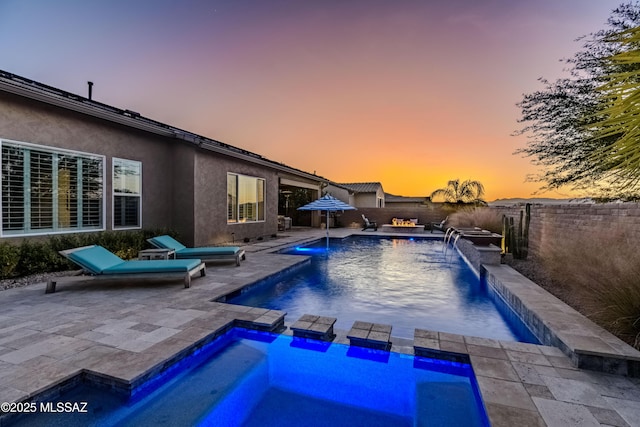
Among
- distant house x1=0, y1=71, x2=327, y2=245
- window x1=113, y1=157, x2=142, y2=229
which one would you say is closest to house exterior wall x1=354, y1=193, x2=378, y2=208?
distant house x1=0, y1=71, x2=327, y2=245

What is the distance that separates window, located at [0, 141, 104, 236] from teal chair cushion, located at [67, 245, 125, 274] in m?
1.95

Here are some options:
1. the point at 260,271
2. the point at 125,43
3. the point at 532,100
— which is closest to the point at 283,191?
the point at 125,43

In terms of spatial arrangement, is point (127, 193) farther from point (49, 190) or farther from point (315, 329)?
point (315, 329)

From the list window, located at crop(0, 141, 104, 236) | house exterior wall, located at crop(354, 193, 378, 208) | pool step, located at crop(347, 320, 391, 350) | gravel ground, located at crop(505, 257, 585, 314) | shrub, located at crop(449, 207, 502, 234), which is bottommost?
pool step, located at crop(347, 320, 391, 350)

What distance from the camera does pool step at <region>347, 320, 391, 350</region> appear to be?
4.10 meters

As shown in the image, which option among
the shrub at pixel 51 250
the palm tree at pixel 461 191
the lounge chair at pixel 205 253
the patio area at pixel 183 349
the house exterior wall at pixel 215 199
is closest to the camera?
the patio area at pixel 183 349

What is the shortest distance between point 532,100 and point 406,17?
5.83m

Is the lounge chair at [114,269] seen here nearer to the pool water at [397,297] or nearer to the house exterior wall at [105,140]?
the pool water at [397,297]

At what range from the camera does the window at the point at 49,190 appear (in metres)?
6.86

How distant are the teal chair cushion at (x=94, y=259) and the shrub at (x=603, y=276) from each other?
28.2ft

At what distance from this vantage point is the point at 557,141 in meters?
7.50

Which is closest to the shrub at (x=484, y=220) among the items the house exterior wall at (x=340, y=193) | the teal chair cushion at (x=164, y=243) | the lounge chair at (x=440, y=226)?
the lounge chair at (x=440, y=226)

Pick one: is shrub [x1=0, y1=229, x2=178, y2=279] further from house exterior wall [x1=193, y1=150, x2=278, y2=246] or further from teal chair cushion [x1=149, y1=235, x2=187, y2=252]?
house exterior wall [x1=193, y1=150, x2=278, y2=246]

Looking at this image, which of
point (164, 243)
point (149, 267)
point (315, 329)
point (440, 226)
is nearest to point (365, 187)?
point (440, 226)
